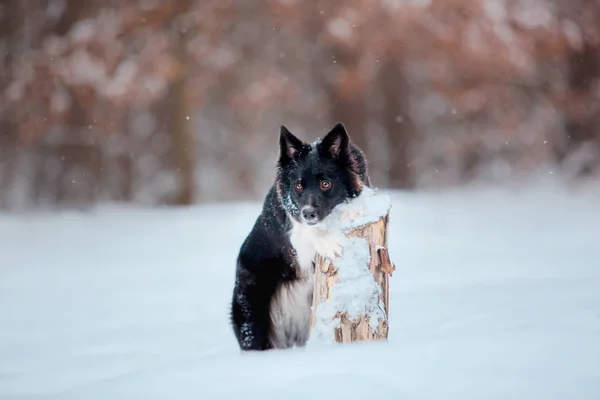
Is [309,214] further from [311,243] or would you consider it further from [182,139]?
[182,139]

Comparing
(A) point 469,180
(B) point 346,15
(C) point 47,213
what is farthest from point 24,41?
(A) point 469,180

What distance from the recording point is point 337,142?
4316 mm

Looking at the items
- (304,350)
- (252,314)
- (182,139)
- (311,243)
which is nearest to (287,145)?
(311,243)

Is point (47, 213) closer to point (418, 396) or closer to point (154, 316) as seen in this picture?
point (154, 316)

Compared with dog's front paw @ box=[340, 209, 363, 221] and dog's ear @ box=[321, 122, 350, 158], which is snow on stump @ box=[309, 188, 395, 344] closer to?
dog's front paw @ box=[340, 209, 363, 221]

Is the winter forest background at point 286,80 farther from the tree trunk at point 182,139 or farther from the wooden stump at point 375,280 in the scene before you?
the wooden stump at point 375,280

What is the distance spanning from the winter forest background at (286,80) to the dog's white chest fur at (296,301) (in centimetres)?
955

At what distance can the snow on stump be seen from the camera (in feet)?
11.5

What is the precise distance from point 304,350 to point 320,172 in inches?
56.7

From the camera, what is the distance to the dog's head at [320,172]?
4242 millimetres

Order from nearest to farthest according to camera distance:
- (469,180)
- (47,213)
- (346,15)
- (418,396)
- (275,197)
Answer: (418,396) < (275,197) < (47,213) < (346,15) < (469,180)

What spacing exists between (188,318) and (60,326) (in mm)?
1463

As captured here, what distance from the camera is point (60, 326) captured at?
6.60 metres

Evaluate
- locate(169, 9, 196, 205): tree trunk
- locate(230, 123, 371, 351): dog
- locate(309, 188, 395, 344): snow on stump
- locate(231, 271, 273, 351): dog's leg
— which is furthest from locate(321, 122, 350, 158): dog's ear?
locate(169, 9, 196, 205): tree trunk
